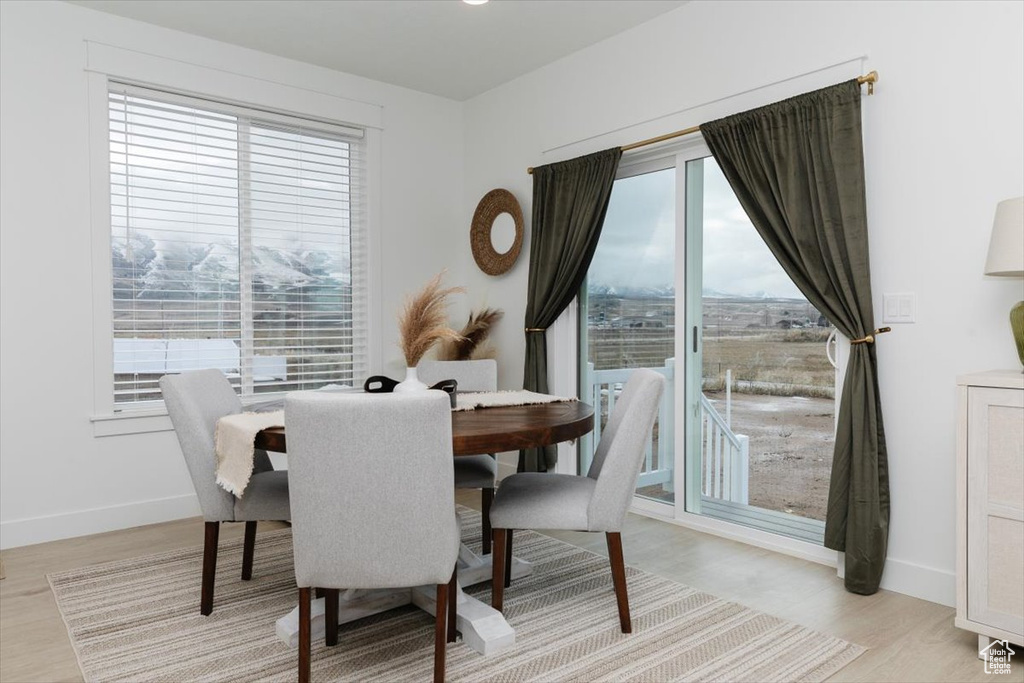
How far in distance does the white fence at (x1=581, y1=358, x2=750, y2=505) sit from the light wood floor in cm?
26

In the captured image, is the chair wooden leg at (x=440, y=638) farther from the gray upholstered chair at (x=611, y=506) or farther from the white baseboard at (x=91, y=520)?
the white baseboard at (x=91, y=520)

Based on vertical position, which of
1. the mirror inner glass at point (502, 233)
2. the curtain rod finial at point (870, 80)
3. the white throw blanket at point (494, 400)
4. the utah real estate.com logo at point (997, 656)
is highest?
the curtain rod finial at point (870, 80)

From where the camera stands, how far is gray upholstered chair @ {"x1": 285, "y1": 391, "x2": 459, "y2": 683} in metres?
1.72

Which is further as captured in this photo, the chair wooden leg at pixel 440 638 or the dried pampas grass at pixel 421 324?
the dried pampas grass at pixel 421 324

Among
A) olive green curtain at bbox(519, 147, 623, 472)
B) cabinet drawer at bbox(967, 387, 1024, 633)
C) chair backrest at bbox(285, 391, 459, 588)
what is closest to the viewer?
chair backrest at bbox(285, 391, 459, 588)

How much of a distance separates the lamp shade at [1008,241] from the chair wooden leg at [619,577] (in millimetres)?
1535

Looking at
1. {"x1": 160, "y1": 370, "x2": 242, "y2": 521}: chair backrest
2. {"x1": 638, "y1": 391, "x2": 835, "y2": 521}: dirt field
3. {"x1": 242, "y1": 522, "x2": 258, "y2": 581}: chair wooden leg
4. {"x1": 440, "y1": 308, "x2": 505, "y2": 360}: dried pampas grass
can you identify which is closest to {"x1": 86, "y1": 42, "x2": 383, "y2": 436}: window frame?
{"x1": 440, "y1": 308, "x2": 505, "y2": 360}: dried pampas grass

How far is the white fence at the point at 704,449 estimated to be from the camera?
339 centimetres

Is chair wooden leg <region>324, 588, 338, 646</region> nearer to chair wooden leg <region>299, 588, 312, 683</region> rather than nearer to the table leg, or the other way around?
the table leg

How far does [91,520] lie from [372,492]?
2.64 m

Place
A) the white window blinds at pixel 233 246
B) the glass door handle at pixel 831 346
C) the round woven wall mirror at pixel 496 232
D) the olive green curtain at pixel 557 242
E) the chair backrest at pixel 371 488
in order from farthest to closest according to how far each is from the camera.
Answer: the round woven wall mirror at pixel 496 232, the olive green curtain at pixel 557 242, the white window blinds at pixel 233 246, the glass door handle at pixel 831 346, the chair backrest at pixel 371 488

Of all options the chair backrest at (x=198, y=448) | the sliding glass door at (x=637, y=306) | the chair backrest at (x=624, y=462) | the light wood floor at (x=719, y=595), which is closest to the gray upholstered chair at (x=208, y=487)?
the chair backrest at (x=198, y=448)

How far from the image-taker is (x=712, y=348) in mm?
Result: 3477

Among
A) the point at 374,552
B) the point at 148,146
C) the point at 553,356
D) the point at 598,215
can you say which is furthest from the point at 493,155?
the point at 374,552
